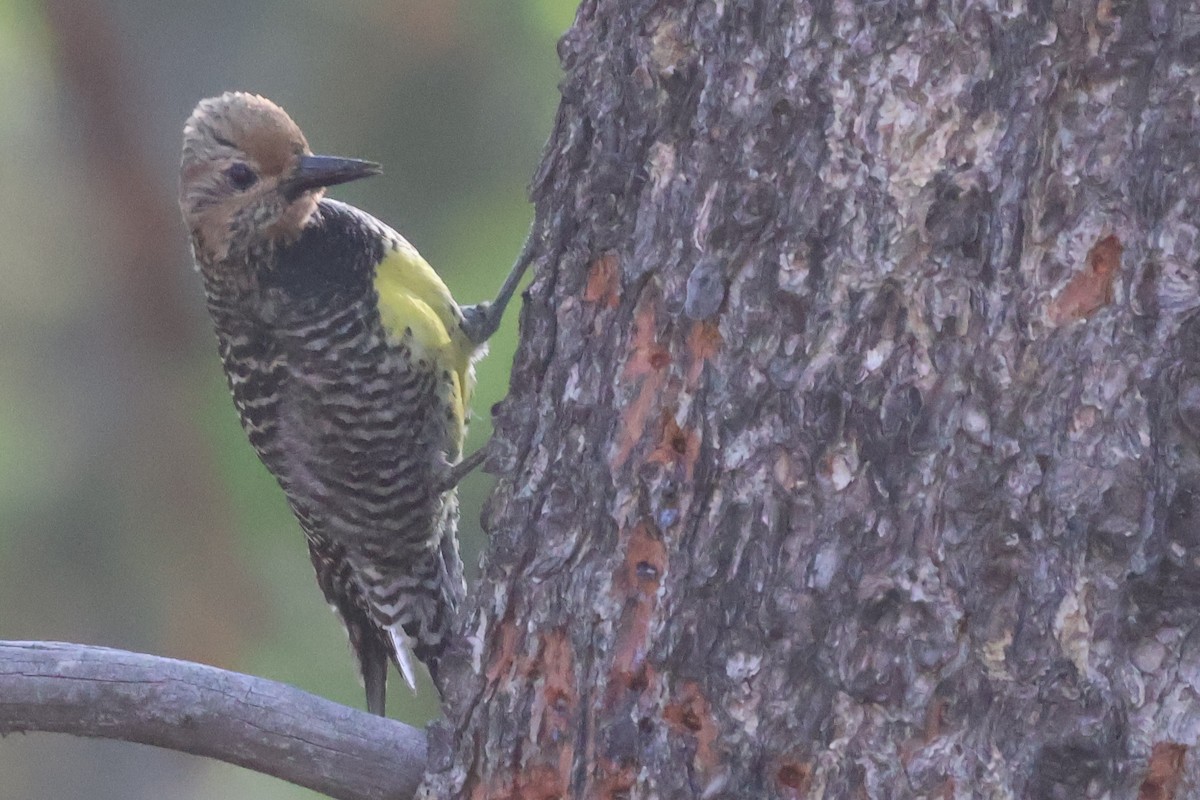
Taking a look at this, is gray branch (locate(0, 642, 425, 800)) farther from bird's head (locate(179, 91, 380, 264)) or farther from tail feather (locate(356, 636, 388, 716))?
tail feather (locate(356, 636, 388, 716))

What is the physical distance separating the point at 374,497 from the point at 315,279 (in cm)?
57

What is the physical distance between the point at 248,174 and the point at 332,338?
42cm

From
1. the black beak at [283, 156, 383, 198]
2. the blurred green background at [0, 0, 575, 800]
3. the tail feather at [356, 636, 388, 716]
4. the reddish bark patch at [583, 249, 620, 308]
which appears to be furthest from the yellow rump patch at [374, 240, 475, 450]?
the reddish bark patch at [583, 249, 620, 308]

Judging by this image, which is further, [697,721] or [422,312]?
[422,312]

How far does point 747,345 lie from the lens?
1761 millimetres

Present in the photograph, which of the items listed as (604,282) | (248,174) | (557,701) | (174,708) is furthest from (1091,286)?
(248,174)

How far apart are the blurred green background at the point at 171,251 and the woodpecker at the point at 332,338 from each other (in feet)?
4.00

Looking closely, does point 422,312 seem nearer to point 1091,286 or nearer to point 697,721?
point 697,721

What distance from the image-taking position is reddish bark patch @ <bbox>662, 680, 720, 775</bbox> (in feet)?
5.71

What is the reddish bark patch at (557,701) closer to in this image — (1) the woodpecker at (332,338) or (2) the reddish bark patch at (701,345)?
(2) the reddish bark patch at (701,345)

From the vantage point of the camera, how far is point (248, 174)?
330cm

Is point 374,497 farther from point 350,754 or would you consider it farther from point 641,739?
point 641,739

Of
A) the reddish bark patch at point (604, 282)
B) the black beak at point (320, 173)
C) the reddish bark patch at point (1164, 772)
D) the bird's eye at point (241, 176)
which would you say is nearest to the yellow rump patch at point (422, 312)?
the black beak at point (320, 173)

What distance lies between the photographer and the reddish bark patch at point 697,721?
5.71ft
